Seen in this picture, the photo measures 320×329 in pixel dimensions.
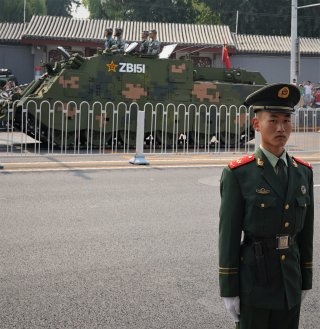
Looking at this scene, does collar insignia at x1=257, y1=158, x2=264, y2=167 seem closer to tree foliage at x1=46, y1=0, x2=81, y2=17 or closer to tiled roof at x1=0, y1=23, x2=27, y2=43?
tiled roof at x1=0, y1=23, x2=27, y2=43

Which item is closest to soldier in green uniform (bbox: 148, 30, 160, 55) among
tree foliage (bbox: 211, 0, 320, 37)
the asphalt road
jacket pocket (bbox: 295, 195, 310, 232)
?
the asphalt road

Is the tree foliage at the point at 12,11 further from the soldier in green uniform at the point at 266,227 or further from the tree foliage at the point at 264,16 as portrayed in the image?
the soldier in green uniform at the point at 266,227

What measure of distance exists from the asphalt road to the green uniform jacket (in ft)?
4.45

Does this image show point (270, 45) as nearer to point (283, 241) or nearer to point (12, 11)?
point (12, 11)

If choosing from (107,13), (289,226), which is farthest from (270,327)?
(107,13)

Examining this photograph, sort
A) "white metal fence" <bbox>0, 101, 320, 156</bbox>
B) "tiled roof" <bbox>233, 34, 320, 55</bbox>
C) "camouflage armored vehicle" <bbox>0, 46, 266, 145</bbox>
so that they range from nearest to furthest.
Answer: "white metal fence" <bbox>0, 101, 320, 156</bbox>, "camouflage armored vehicle" <bbox>0, 46, 266, 145</bbox>, "tiled roof" <bbox>233, 34, 320, 55</bbox>

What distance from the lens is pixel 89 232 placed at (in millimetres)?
6477

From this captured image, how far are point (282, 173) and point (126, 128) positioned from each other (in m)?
13.3

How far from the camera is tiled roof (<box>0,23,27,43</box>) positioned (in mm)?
29422

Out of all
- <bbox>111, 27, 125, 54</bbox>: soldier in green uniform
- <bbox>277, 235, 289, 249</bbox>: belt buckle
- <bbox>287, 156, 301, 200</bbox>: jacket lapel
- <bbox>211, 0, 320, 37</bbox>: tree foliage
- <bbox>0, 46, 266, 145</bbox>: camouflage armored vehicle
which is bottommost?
<bbox>277, 235, 289, 249</bbox>: belt buckle

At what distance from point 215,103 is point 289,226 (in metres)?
14.3

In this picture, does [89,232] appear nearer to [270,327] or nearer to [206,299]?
[206,299]

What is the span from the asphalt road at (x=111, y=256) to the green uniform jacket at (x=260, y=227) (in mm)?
1357

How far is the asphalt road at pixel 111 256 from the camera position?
4.25 meters
